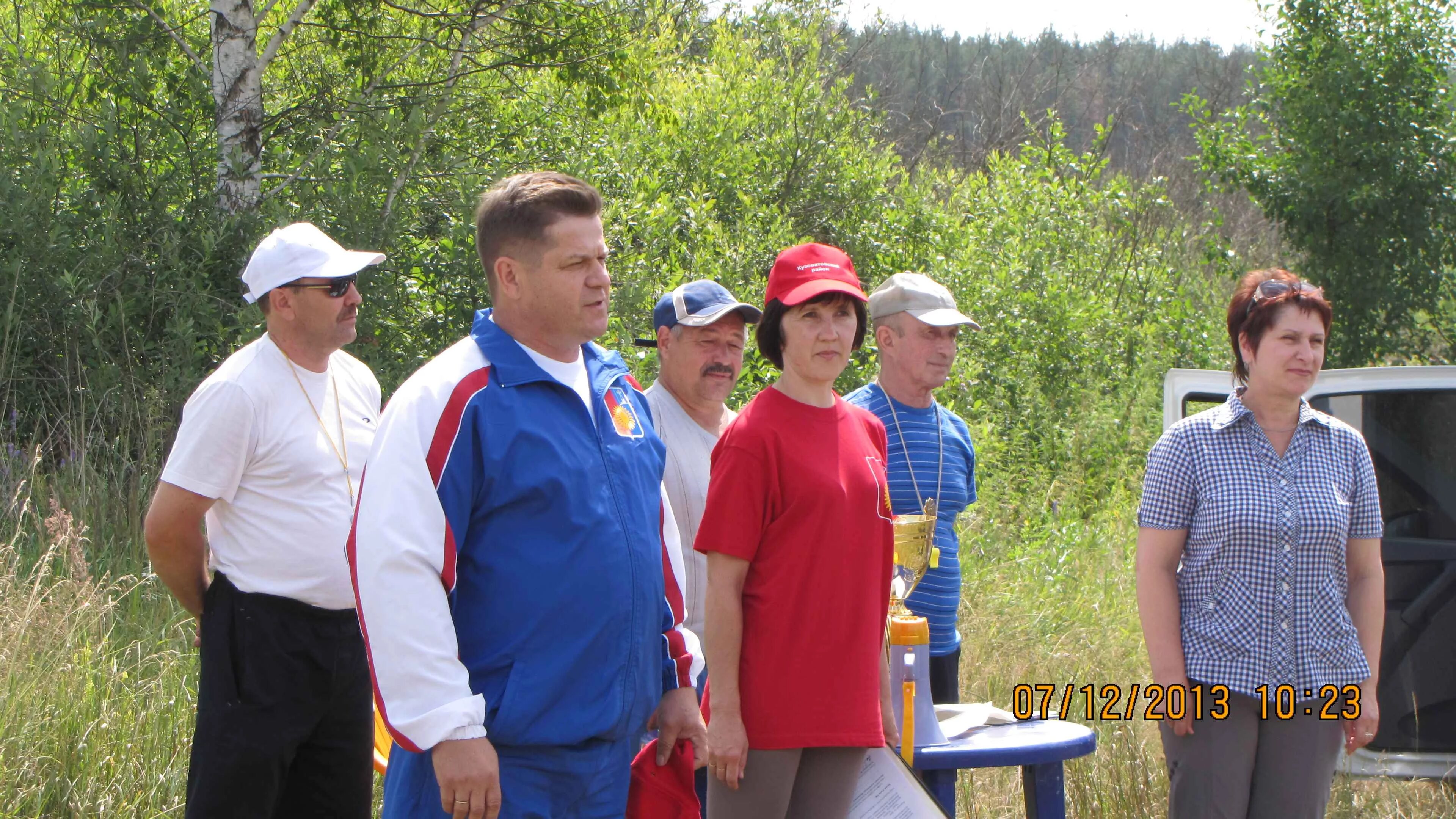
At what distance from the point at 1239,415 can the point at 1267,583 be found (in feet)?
1.43

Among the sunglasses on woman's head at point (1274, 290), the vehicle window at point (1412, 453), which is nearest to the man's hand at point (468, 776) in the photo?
the sunglasses on woman's head at point (1274, 290)

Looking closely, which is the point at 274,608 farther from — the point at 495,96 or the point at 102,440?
the point at 495,96

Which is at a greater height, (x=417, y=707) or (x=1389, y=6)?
(x=1389, y=6)

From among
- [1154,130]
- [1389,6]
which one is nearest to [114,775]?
[1389,6]

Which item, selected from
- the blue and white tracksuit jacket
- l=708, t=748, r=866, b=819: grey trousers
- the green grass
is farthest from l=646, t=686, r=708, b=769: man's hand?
the green grass

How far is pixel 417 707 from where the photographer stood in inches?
79.0

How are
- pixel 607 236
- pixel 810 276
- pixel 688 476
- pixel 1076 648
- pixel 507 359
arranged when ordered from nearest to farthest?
Result: 1. pixel 507 359
2. pixel 810 276
3. pixel 688 476
4. pixel 1076 648
5. pixel 607 236

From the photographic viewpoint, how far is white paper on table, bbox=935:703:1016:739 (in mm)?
3201

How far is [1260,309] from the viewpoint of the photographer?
327cm

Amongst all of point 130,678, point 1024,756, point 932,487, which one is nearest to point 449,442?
point 1024,756

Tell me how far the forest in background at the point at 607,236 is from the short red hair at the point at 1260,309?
156 cm

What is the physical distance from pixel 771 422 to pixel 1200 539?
1.22 m

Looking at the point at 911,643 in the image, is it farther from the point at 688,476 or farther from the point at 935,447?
the point at 935,447

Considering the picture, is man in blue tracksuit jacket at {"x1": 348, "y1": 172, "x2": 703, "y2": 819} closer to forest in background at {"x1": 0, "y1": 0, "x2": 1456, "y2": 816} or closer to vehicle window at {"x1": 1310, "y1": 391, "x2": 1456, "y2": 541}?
forest in background at {"x1": 0, "y1": 0, "x2": 1456, "y2": 816}
